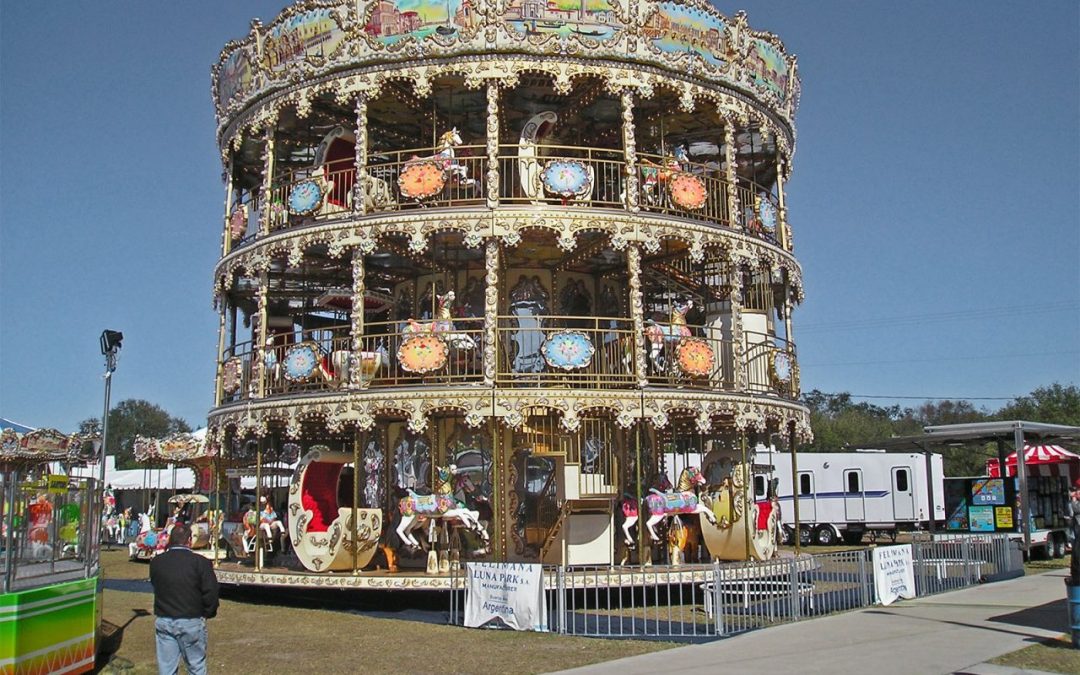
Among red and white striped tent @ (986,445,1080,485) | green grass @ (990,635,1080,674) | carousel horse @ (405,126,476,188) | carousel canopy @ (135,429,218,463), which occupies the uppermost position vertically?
carousel horse @ (405,126,476,188)

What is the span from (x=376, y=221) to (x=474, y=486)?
6505 millimetres

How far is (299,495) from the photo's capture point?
Answer: 2355cm

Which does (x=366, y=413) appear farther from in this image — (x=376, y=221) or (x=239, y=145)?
(x=239, y=145)

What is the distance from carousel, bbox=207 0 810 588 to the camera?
75.1ft

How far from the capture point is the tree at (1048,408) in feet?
268

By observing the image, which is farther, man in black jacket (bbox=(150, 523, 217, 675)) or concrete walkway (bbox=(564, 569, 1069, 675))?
concrete walkway (bbox=(564, 569, 1069, 675))

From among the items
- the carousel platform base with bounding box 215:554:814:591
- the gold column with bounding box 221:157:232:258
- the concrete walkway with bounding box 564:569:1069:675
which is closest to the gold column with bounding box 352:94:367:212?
the gold column with bounding box 221:157:232:258

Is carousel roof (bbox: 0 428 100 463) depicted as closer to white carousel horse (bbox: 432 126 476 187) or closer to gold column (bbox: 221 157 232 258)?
gold column (bbox: 221 157 232 258)

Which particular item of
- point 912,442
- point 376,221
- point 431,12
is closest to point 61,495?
point 376,221

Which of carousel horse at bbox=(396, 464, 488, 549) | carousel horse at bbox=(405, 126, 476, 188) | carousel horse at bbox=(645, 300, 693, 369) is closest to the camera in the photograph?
carousel horse at bbox=(396, 464, 488, 549)

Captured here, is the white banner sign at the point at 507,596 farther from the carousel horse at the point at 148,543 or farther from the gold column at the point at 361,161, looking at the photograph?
the carousel horse at the point at 148,543

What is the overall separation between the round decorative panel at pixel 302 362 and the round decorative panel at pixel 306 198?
10.4 feet

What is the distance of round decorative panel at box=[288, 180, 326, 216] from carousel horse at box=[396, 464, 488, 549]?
702 centimetres

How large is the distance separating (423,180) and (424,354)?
13.0 feet
